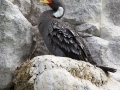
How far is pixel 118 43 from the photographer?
4.32m

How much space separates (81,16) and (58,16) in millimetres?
461

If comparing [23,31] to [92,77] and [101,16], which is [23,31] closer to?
[92,77]

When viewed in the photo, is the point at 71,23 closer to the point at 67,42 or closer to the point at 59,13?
the point at 59,13

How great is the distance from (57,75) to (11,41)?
2.78 feet

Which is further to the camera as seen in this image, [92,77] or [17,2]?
[17,2]

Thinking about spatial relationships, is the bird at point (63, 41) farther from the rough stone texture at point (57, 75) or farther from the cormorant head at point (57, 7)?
the rough stone texture at point (57, 75)

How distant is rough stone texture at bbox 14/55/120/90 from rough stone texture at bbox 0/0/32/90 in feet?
0.43

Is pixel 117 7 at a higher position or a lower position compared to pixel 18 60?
higher

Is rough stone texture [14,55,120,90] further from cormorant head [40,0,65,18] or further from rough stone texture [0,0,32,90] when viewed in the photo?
cormorant head [40,0,65,18]

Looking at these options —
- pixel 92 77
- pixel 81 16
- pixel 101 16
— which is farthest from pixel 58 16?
pixel 92 77

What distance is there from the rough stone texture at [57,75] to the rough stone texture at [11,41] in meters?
0.13

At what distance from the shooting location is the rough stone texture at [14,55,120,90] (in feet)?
10.0

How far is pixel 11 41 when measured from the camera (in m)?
3.65

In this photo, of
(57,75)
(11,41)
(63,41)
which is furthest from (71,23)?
(57,75)
